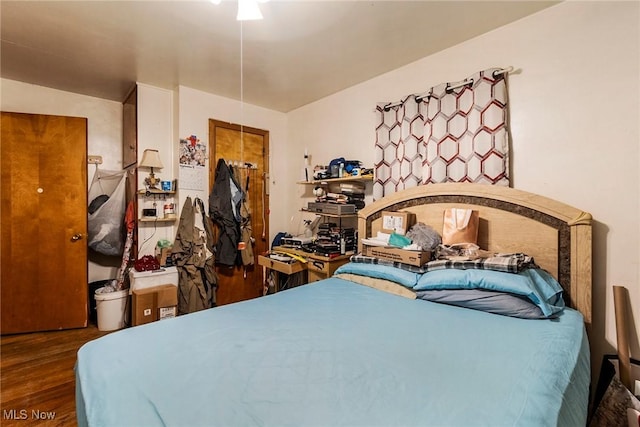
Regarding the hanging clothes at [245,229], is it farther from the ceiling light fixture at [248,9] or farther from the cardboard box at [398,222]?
the ceiling light fixture at [248,9]

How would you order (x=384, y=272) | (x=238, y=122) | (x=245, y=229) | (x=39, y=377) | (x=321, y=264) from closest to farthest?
1. (x=384, y=272)
2. (x=39, y=377)
3. (x=321, y=264)
4. (x=245, y=229)
5. (x=238, y=122)

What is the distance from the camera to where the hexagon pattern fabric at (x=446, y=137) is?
203 cm

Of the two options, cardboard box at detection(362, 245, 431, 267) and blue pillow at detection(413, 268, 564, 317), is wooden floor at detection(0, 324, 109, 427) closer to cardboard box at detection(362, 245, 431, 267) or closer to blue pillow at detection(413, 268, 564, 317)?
cardboard box at detection(362, 245, 431, 267)

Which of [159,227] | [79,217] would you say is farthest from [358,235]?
[79,217]

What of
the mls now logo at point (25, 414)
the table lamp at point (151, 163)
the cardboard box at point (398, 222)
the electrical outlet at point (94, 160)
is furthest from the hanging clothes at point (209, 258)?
the cardboard box at point (398, 222)

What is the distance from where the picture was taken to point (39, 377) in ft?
7.02

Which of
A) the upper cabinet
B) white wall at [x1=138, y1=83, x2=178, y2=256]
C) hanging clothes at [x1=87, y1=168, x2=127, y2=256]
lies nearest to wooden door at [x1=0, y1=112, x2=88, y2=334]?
hanging clothes at [x1=87, y1=168, x2=127, y2=256]

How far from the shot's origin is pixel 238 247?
3348 mm

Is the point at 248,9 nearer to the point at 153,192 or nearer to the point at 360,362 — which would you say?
the point at 360,362

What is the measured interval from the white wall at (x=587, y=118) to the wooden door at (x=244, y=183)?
252 cm

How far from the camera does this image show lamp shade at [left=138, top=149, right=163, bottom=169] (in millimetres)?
2980

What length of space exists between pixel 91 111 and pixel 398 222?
373 cm

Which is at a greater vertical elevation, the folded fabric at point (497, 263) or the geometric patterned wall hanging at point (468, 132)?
the geometric patterned wall hanging at point (468, 132)

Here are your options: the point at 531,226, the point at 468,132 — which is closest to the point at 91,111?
the point at 468,132
